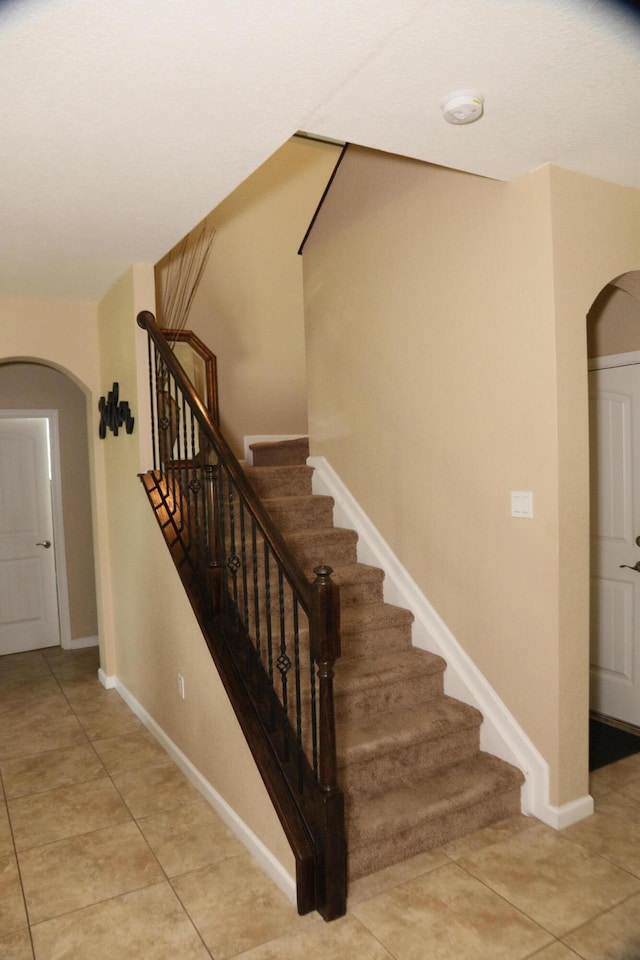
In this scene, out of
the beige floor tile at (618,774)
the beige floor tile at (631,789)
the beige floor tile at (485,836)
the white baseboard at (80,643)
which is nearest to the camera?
the beige floor tile at (485,836)

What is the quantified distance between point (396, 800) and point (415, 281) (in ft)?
7.63

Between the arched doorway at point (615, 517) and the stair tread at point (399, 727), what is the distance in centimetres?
94

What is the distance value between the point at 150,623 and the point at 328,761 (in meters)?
1.80

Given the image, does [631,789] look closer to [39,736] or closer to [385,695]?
[385,695]

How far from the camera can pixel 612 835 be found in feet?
8.36

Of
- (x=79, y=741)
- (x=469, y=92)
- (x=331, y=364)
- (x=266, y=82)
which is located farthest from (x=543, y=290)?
(x=79, y=741)

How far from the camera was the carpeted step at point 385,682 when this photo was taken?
2.85 m

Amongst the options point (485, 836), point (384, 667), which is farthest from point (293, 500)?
point (485, 836)

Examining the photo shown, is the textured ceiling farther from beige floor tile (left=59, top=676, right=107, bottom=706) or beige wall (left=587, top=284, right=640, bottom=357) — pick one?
beige floor tile (left=59, top=676, right=107, bottom=706)

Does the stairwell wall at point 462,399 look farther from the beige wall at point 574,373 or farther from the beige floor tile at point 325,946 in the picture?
the beige floor tile at point 325,946

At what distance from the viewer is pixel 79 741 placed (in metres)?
3.64

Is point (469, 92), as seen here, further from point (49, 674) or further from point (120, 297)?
point (49, 674)

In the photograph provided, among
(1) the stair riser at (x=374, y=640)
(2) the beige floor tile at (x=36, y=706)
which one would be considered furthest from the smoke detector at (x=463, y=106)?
(2) the beige floor tile at (x=36, y=706)

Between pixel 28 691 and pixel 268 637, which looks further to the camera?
pixel 28 691
